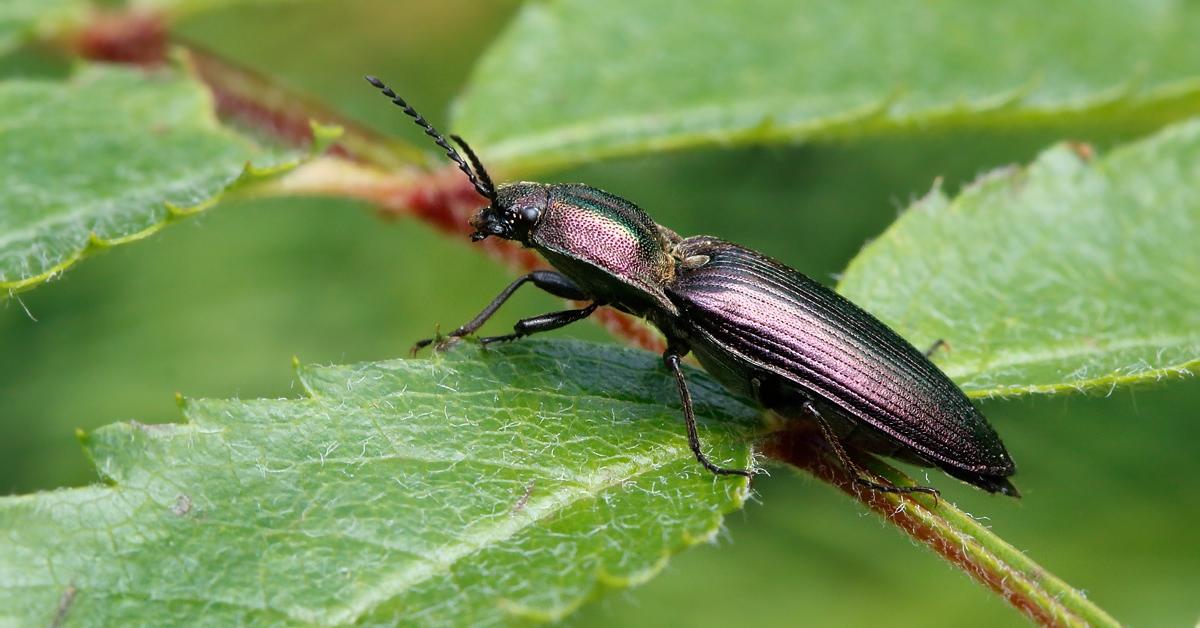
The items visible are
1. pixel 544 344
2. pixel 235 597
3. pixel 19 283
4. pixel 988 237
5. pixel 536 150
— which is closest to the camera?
pixel 235 597

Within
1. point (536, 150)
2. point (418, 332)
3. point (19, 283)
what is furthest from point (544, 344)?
point (418, 332)

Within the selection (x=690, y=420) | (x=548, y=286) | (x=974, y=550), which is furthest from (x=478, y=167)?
(x=974, y=550)

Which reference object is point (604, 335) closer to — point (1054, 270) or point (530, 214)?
point (530, 214)

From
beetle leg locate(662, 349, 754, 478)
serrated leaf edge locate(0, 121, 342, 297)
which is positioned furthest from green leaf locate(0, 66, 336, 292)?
beetle leg locate(662, 349, 754, 478)

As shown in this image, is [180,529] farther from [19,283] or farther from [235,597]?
[19,283]

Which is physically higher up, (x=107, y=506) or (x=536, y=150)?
(x=536, y=150)

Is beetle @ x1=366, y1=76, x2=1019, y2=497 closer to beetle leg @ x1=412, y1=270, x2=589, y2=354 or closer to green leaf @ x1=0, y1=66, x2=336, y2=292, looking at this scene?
beetle leg @ x1=412, y1=270, x2=589, y2=354
